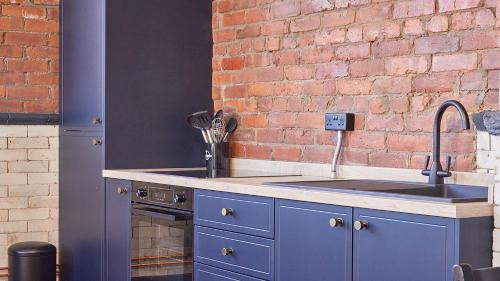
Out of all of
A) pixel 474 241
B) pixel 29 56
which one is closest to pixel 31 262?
pixel 29 56

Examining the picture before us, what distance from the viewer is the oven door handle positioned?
12.6 feet

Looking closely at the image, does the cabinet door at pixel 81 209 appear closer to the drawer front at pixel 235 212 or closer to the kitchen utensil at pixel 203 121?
the kitchen utensil at pixel 203 121

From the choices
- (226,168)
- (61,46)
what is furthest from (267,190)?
(61,46)

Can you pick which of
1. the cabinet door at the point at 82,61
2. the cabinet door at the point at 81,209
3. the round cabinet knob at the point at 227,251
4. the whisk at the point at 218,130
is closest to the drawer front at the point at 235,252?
the round cabinet knob at the point at 227,251

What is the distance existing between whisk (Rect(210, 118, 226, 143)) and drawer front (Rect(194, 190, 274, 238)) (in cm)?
77

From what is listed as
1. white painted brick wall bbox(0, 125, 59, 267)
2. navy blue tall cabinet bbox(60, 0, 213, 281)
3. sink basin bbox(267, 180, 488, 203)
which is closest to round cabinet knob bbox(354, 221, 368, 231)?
sink basin bbox(267, 180, 488, 203)

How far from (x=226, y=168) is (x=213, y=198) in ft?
3.18

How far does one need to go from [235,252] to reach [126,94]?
1.43 meters

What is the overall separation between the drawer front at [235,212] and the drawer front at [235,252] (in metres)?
0.03

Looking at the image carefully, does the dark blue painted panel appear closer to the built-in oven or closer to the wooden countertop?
the wooden countertop

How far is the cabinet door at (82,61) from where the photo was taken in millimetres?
4586

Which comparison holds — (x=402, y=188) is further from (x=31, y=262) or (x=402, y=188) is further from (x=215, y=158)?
(x=31, y=262)

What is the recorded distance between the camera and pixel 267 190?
3309 mm

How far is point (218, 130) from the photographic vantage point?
458cm
